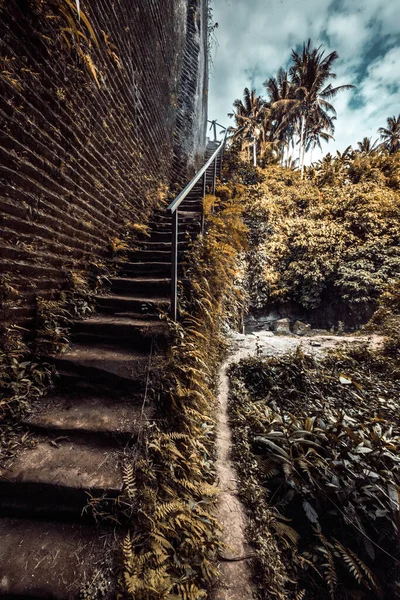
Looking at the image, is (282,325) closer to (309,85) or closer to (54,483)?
(54,483)

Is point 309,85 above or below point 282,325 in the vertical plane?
above

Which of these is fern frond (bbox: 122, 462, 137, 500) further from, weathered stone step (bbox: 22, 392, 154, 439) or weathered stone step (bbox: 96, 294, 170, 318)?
weathered stone step (bbox: 96, 294, 170, 318)

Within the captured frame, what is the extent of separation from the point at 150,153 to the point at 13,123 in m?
3.75

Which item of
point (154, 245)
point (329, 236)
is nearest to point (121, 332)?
point (154, 245)

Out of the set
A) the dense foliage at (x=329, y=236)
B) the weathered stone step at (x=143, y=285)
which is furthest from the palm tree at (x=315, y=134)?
the weathered stone step at (x=143, y=285)

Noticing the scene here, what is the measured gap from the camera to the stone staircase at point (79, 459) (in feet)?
4.05

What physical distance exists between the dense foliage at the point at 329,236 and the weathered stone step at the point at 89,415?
28.8 feet

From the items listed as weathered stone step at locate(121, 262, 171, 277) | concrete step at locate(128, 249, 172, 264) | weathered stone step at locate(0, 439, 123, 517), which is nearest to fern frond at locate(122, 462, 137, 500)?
weathered stone step at locate(0, 439, 123, 517)

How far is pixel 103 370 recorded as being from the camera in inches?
83.1

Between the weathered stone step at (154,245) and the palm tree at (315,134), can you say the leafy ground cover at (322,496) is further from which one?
the palm tree at (315,134)

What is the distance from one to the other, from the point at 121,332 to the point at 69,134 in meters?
Result: 2.21

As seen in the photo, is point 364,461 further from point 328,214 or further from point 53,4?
point 328,214

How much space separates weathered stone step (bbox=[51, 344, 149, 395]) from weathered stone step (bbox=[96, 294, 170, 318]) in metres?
0.56

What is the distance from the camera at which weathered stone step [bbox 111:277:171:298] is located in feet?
9.85
